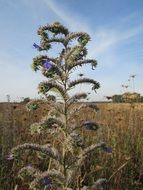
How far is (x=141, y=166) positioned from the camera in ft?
23.7

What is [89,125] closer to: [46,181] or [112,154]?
[46,181]

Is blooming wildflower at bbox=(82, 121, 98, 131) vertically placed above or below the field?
above

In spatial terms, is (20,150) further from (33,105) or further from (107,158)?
(107,158)

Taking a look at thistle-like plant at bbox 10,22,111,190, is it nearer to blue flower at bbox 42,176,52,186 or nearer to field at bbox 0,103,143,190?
blue flower at bbox 42,176,52,186

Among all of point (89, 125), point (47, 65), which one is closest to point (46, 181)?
point (89, 125)

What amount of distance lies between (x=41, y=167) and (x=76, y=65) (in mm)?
→ 4004

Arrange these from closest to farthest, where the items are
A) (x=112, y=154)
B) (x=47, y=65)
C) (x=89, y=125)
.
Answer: (x=47, y=65), (x=89, y=125), (x=112, y=154)

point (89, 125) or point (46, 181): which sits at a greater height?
point (89, 125)

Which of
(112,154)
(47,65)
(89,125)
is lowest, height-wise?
(112,154)

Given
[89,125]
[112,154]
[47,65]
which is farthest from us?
[112,154]

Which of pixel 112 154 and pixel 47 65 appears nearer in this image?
pixel 47 65

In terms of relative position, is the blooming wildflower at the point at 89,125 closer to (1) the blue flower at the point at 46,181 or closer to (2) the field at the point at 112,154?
(1) the blue flower at the point at 46,181

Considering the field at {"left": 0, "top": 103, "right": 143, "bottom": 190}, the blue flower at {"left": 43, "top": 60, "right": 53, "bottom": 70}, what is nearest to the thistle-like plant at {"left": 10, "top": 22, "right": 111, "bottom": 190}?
the blue flower at {"left": 43, "top": 60, "right": 53, "bottom": 70}

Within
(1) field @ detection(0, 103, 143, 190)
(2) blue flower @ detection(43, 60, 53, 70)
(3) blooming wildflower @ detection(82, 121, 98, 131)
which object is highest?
(2) blue flower @ detection(43, 60, 53, 70)
